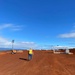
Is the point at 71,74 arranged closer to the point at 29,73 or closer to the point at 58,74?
the point at 58,74

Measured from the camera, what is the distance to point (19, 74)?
1458 centimetres

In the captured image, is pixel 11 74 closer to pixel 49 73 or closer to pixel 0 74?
pixel 0 74

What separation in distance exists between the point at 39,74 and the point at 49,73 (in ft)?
3.00

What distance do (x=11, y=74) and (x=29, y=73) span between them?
4.46ft

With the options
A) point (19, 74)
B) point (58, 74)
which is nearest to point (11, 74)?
point (19, 74)

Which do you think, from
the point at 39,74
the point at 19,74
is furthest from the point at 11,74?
the point at 39,74

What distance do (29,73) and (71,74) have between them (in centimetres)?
307

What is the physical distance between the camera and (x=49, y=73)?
1506cm

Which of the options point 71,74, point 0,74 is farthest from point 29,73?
point 71,74

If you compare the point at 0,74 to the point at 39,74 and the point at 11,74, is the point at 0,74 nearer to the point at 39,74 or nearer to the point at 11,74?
A: the point at 11,74

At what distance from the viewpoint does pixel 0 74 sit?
14.7 m

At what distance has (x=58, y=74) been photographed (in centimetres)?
1444

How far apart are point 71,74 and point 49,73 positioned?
1.63 metres

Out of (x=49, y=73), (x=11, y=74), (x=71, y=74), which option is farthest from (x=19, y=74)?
(x=71, y=74)
